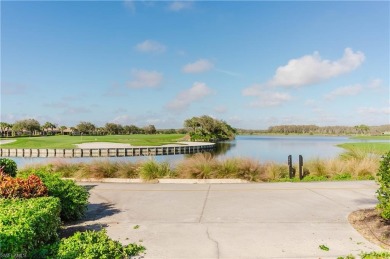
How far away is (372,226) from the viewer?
6648 millimetres

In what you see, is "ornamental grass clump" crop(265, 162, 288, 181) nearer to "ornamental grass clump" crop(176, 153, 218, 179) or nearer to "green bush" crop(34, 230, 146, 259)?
"ornamental grass clump" crop(176, 153, 218, 179)

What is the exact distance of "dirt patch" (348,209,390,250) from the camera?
5848 mm

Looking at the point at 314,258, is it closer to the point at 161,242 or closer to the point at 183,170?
the point at 161,242

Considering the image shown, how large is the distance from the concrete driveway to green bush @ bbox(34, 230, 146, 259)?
43 cm

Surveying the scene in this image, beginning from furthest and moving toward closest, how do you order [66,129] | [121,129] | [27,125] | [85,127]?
[66,129], [121,129], [85,127], [27,125]

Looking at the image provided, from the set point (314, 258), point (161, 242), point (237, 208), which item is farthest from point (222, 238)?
point (237, 208)

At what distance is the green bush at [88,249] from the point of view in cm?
460

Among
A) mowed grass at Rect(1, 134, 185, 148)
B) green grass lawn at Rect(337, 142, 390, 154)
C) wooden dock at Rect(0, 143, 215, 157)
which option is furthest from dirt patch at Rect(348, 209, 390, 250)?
mowed grass at Rect(1, 134, 185, 148)

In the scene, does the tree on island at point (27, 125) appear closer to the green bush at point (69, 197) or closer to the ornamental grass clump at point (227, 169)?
the ornamental grass clump at point (227, 169)

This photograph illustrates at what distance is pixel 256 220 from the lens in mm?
7215

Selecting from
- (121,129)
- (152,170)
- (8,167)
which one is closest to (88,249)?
(8,167)

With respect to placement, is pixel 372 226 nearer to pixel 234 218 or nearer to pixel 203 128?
pixel 234 218

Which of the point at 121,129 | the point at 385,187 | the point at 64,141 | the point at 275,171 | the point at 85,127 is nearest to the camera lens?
the point at 385,187

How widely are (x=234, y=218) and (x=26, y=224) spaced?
15.1 ft
